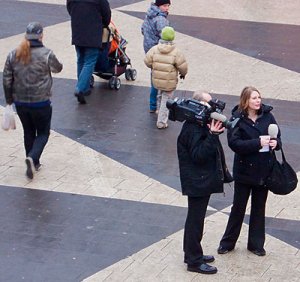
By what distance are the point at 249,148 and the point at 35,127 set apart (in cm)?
319

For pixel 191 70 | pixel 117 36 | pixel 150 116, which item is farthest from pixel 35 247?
pixel 191 70

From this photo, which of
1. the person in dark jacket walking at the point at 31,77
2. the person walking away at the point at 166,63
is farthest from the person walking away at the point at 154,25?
the person in dark jacket walking at the point at 31,77

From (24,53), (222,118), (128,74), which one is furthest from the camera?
(128,74)

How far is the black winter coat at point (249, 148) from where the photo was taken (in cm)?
886

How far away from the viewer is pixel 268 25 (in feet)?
59.8

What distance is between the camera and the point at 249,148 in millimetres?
8805

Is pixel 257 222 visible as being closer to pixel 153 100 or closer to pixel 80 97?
pixel 153 100

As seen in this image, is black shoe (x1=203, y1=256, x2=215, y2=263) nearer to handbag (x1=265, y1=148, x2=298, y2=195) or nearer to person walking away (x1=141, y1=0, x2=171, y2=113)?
handbag (x1=265, y1=148, x2=298, y2=195)

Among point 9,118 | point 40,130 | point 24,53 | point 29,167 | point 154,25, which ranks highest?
point 24,53

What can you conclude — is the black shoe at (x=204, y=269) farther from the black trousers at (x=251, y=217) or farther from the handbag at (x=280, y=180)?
the handbag at (x=280, y=180)

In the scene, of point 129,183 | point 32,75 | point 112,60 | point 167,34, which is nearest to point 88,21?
point 112,60

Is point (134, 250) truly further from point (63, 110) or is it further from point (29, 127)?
point (63, 110)

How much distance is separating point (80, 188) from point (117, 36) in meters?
3.92

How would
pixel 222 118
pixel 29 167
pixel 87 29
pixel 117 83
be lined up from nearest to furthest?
pixel 222 118, pixel 29 167, pixel 87 29, pixel 117 83
